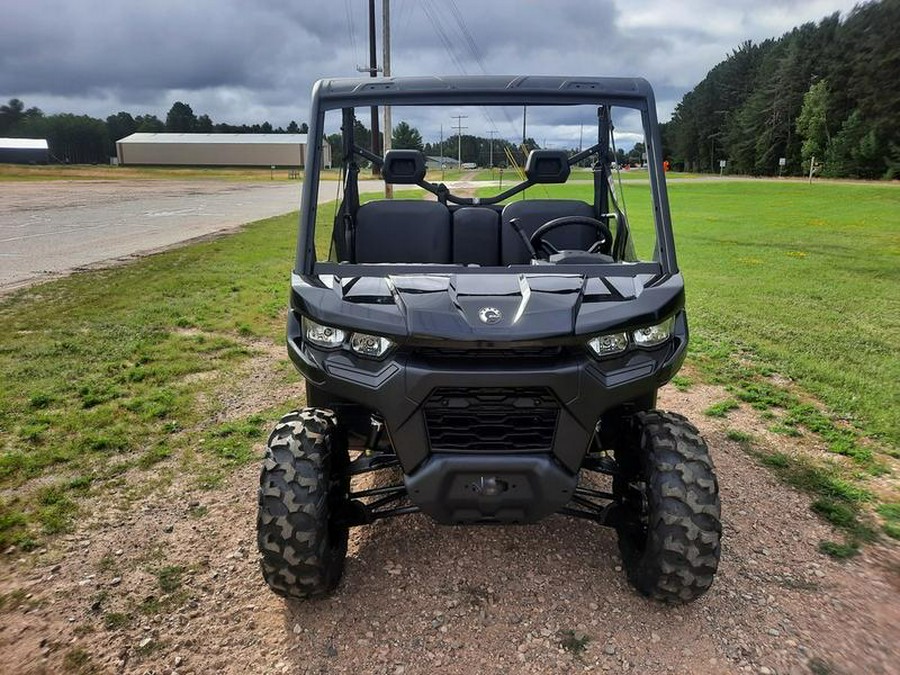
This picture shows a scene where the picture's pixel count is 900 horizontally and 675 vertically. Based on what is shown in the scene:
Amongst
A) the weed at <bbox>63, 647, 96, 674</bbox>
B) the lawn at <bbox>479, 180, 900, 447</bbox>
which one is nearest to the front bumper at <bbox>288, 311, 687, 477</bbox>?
the lawn at <bbox>479, 180, 900, 447</bbox>

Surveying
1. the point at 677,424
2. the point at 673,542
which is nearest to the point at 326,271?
the point at 677,424

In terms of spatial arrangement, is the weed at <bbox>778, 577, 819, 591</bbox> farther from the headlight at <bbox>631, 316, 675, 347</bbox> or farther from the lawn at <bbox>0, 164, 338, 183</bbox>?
the lawn at <bbox>0, 164, 338, 183</bbox>

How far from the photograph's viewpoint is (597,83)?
129 inches

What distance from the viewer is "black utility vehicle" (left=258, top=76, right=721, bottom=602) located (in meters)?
2.57

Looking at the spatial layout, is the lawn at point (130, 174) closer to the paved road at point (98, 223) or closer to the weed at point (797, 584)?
the weed at point (797, 584)

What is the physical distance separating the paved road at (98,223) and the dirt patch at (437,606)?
1.83 metres

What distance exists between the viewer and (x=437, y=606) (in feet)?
9.78

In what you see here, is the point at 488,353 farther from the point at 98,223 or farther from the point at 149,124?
the point at 149,124

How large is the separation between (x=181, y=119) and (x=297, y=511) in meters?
128

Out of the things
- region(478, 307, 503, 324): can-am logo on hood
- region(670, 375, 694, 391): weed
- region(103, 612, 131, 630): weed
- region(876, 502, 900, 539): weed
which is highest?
region(478, 307, 503, 324): can-am logo on hood

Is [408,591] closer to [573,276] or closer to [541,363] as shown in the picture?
[541,363]

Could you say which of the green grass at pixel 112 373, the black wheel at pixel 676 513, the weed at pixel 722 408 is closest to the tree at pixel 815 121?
the green grass at pixel 112 373

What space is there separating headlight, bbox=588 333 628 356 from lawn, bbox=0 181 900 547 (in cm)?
77

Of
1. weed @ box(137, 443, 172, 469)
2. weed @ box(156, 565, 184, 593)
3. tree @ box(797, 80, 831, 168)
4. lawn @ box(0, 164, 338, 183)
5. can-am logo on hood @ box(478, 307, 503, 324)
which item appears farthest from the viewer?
tree @ box(797, 80, 831, 168)
